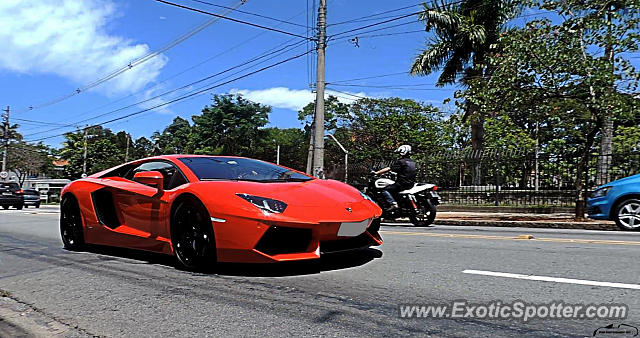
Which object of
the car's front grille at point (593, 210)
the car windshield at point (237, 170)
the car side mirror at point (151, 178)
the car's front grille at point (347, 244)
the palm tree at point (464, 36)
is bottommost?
the car's front grille at point (347, 244)

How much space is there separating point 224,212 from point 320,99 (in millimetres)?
13523

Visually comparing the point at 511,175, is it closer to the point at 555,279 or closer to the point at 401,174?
the point at 401,174

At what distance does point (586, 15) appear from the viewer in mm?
12211

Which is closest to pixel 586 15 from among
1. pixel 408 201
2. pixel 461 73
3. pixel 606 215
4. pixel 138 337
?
pixel 606 215

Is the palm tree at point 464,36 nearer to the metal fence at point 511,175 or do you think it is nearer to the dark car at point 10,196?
the metal fence at point 511,175

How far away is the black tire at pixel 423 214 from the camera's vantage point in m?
10.6

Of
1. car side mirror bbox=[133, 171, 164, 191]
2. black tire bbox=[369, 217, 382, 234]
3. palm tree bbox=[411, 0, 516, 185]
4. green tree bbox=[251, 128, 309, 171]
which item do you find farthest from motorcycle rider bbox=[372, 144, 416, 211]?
green tree bbox=[251, 128, 309, 171]

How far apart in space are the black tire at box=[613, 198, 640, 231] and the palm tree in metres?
15.8

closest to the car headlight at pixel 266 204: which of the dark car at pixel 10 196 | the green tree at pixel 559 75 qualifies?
the green tree at pixel 559 75

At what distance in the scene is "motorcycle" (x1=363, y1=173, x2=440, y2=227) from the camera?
10.4 metres

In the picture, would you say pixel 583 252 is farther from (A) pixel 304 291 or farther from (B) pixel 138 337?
(B) pixel 138 337

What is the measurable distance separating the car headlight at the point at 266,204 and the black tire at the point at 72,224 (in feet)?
10.3

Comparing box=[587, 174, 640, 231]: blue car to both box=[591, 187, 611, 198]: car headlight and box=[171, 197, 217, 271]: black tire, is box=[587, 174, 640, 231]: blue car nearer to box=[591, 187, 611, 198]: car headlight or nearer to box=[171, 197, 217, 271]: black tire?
box=[591, 187, 611, 198]: car headlight

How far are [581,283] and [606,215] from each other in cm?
660
